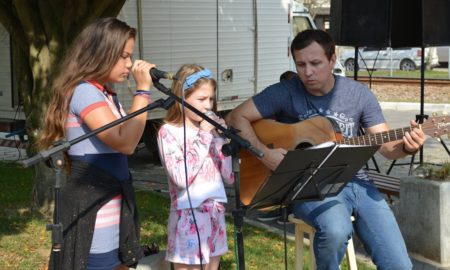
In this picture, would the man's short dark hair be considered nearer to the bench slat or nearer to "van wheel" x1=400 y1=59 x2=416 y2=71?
the bench slat

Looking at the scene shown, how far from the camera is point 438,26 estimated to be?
8805 millimetres

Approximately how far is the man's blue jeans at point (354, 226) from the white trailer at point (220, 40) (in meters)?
4.97

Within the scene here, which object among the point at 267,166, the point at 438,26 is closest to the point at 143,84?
the point at 267,166

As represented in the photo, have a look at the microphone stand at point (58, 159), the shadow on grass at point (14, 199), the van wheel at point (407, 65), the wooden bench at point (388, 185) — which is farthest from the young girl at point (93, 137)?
the van wheel at point (407, 65)

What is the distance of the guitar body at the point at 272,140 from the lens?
4.64 metres

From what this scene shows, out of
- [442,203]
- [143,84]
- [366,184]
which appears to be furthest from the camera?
[442,203]

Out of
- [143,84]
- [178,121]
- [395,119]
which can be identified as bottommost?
[395,119]

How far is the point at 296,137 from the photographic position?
15.5 ft

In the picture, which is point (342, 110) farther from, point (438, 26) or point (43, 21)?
point (438, 26)

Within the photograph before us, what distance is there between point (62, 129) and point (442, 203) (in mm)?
3504

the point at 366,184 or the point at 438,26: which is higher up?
the point at 438,26

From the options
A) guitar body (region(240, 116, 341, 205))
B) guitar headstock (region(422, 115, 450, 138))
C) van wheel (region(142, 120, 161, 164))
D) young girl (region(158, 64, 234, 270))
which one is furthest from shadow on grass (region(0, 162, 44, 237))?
guitar headstock (region(422, 115, 450, 138))

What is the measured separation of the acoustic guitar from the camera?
4406mm

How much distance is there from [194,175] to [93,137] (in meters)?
0.82
